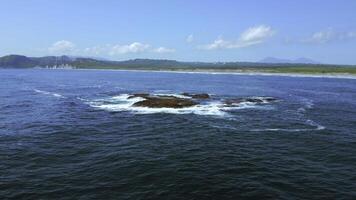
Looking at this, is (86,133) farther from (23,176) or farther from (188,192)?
(188,192)

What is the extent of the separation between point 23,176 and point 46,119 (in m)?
26.0

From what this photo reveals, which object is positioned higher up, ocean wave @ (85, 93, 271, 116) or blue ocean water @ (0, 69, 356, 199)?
ocean wave @ (85, 93, 271, 116)

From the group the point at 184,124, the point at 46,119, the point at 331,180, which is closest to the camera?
the point at 331,180

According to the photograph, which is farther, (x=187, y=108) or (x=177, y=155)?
(x=187, y=108)

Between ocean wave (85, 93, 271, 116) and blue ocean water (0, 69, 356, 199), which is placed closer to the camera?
blue ocean water (0, 69, 356, 199)

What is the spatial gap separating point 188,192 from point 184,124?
78.4 ft

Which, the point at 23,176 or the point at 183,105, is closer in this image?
the point at 23,176

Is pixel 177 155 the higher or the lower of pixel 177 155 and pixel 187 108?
the lower

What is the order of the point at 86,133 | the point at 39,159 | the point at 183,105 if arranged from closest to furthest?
the point at 39,159 < the point at 86,133 < the point at 183,105

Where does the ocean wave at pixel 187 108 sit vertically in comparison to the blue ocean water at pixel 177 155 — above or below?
above

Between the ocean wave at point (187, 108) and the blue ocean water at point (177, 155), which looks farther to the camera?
the ocean wave at point (187, 108)

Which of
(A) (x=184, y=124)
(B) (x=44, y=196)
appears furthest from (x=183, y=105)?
(B) (x=44, y=196)

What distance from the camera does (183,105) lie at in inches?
2608

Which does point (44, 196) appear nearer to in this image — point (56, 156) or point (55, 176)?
point (55, 176)
